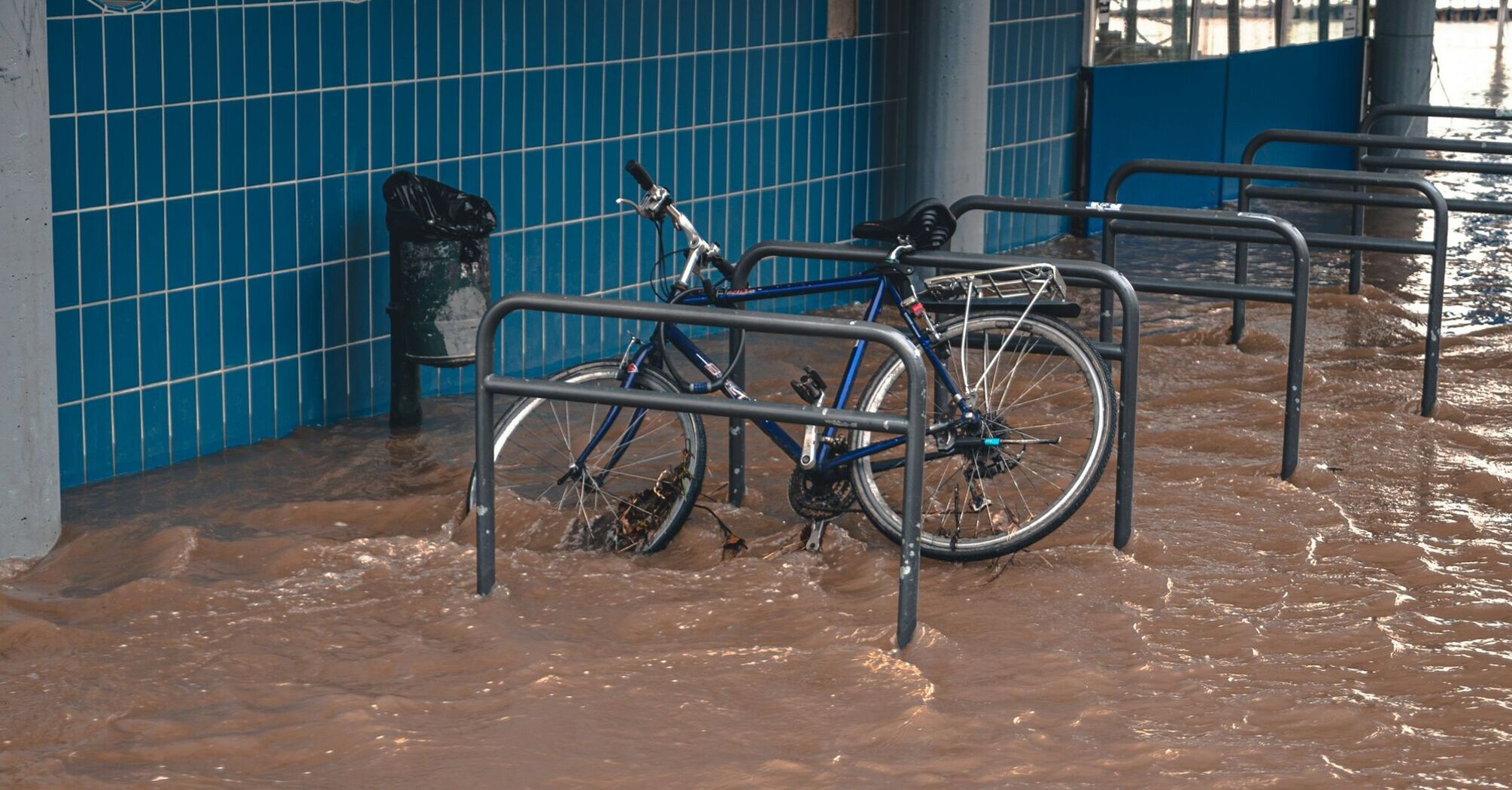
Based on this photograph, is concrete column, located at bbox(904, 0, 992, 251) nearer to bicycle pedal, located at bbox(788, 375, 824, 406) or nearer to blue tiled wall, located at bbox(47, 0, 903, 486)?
blue tiled wall, located at bbox(47, 0, 903, 486)

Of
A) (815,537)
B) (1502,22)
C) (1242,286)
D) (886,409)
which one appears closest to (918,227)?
(886,409)

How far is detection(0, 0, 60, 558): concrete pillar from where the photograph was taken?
5227mm

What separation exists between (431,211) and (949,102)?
11.1ft

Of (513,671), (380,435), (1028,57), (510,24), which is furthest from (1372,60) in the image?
(513,671)

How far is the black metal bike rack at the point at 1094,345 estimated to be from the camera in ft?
17.9

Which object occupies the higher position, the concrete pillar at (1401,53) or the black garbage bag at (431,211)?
the concrete pillar at (1401,53)

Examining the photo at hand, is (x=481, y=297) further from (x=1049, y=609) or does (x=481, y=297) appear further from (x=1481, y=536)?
(x=1481, y=536)

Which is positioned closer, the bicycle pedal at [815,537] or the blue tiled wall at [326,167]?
the bicycle pedal at [815,537]

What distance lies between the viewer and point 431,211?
6.91 m

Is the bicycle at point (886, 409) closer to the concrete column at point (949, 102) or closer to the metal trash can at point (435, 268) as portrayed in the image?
the metal trash can at point (435, 268)

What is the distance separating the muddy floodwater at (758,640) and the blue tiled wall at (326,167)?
332 millimetres

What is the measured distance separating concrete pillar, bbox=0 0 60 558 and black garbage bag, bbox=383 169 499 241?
1.54 metres

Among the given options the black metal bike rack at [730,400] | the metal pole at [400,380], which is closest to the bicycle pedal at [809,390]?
the black metal bike rack at [730,400]

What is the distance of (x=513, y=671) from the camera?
4.59 meters
